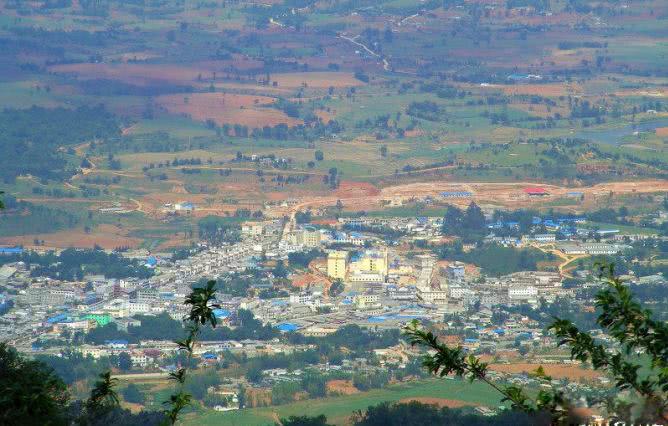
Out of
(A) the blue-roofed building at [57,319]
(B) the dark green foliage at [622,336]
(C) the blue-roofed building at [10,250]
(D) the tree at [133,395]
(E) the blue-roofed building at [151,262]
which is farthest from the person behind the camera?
(C) the blue-roofed building at [10,250]

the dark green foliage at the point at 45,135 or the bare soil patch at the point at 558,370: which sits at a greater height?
the bare soil patch at the point at 558,370

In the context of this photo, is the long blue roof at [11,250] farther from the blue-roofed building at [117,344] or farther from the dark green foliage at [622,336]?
the dark green foliage at [622,336]

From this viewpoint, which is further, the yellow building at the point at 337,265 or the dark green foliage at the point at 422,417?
the yellow building at the point at 337,265

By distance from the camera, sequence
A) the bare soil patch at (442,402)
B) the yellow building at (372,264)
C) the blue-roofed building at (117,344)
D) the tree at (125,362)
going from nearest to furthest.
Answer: the bare soil patch at (442,402)
the tree at (125,362)
the blue-roofed building at (117,344)
the yellow building at (372,264)

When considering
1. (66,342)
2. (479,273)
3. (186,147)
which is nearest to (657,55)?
(186,147)

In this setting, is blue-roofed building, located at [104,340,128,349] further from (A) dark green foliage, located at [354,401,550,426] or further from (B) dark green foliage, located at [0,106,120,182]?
(B) dark green foliage, located at [0,106,120,182]

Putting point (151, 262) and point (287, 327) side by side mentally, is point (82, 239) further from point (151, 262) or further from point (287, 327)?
point (287, 327)

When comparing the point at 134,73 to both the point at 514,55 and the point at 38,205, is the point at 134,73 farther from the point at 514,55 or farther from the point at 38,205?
the point at 38,205

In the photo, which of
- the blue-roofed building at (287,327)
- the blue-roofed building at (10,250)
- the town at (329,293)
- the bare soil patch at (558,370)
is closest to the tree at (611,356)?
the town at (329,293)
